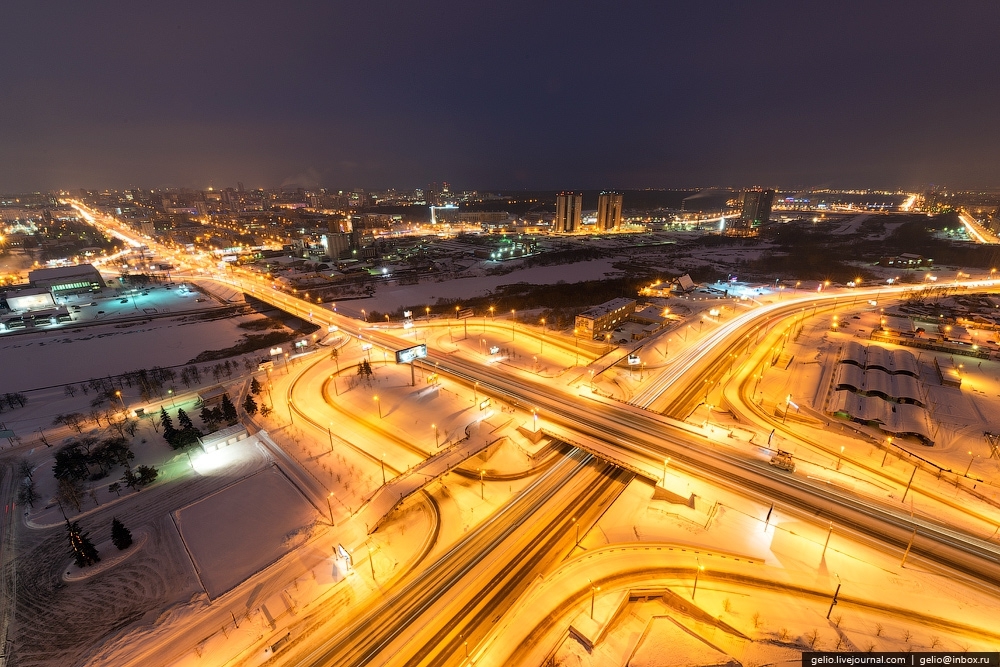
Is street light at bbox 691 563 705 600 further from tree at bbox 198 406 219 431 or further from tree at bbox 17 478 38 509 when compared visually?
tree at bbox 17 478 38 509

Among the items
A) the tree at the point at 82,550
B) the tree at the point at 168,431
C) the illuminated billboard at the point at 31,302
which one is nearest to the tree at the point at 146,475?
the tree at the point at 168,431

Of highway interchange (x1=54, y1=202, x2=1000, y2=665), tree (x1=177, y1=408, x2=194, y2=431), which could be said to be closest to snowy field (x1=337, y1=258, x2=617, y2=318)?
tree (x1=177, y1=408, x2=194, y2=431)

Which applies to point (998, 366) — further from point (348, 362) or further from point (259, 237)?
point (259, 237)

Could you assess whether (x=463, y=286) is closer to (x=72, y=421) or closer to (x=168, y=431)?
(x=168, y=431)

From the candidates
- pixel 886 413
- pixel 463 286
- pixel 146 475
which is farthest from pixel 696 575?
pixel 463 286

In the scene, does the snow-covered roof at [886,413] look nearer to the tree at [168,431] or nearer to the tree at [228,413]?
the tree at [228,413]

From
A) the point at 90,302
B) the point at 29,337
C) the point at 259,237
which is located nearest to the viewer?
the point at 29,337

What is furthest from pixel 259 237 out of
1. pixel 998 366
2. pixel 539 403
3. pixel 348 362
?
pixel 998 366
